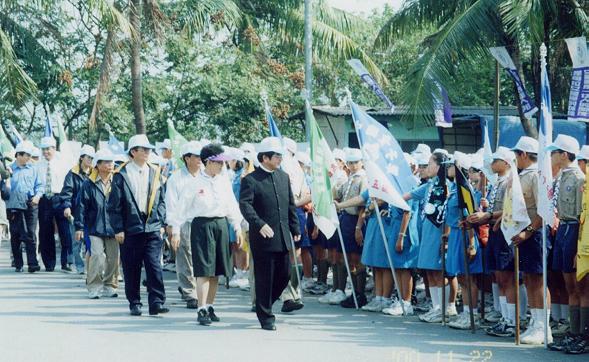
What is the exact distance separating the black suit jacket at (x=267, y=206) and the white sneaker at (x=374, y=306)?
211cm

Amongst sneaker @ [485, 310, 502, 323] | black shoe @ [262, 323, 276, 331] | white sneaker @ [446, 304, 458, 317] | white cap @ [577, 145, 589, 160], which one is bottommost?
sneaker @ [485, 310, 502, 323]

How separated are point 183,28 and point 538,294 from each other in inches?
687

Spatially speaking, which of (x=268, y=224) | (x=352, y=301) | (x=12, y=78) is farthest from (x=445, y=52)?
(x=268, y=224)

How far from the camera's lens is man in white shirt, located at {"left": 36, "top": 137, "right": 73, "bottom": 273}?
1745cm

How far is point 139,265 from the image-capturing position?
12195mm

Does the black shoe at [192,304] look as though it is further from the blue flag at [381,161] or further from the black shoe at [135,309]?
the blue flag at [381,161]

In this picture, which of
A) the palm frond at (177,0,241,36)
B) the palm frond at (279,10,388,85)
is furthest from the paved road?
the palm frond at (279,10,388,85)

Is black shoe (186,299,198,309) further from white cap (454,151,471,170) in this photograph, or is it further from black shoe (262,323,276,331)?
white cap (454,151,471,170)

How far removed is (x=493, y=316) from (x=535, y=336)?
1.72 metres

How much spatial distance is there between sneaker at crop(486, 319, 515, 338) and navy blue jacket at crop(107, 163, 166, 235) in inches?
158

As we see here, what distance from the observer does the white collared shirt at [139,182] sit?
12.2 meters

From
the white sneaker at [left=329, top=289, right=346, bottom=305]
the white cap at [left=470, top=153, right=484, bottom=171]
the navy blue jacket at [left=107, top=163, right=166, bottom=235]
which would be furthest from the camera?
the white sneaker at [left=329, top=289, right=346, bottom=305]

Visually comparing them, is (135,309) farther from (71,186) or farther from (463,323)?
(71,186)

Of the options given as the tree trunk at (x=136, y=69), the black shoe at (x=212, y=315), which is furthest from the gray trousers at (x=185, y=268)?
the tree trunk at (x=136, y=69)
